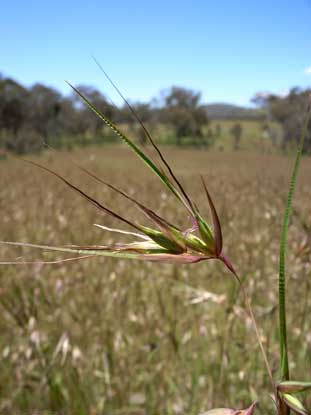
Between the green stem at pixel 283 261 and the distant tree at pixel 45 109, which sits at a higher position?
the distant tree at pixel 45 109

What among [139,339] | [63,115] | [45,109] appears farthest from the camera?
[63,115]

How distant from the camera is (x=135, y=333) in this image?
1.63 metres

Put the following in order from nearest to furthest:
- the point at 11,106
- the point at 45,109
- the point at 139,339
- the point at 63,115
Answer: the point at 139,339 → the point at 11,106 → the point at 45,109 → the point at 63,115

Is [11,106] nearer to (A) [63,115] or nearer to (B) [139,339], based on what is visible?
(A) [63,115]

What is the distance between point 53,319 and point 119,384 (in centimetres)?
43

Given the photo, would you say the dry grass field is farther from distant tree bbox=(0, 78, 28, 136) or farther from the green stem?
distant tree bbox=(0, 78, 28, 136)

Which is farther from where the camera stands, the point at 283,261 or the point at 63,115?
the point at 63,115

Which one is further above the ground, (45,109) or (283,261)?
(45,109)

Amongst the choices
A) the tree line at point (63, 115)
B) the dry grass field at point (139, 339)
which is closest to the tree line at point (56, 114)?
the tree line at point (63, 115)

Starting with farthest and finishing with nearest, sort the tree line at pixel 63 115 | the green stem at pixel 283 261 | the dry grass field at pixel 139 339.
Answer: the tree line at pixel 63 115 → the dry grass field at pixel 139 339 → the green stem at pixel 283 261

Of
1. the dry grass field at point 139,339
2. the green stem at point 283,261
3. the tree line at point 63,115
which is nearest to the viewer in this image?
the green stem at point 283,261

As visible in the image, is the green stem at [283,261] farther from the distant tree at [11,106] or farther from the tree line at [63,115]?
the distant tree at [11,106]

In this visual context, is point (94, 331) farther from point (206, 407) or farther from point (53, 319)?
point (206, 407)

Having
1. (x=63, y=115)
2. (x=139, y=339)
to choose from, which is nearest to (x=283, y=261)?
Result: (x=139, y=339)
